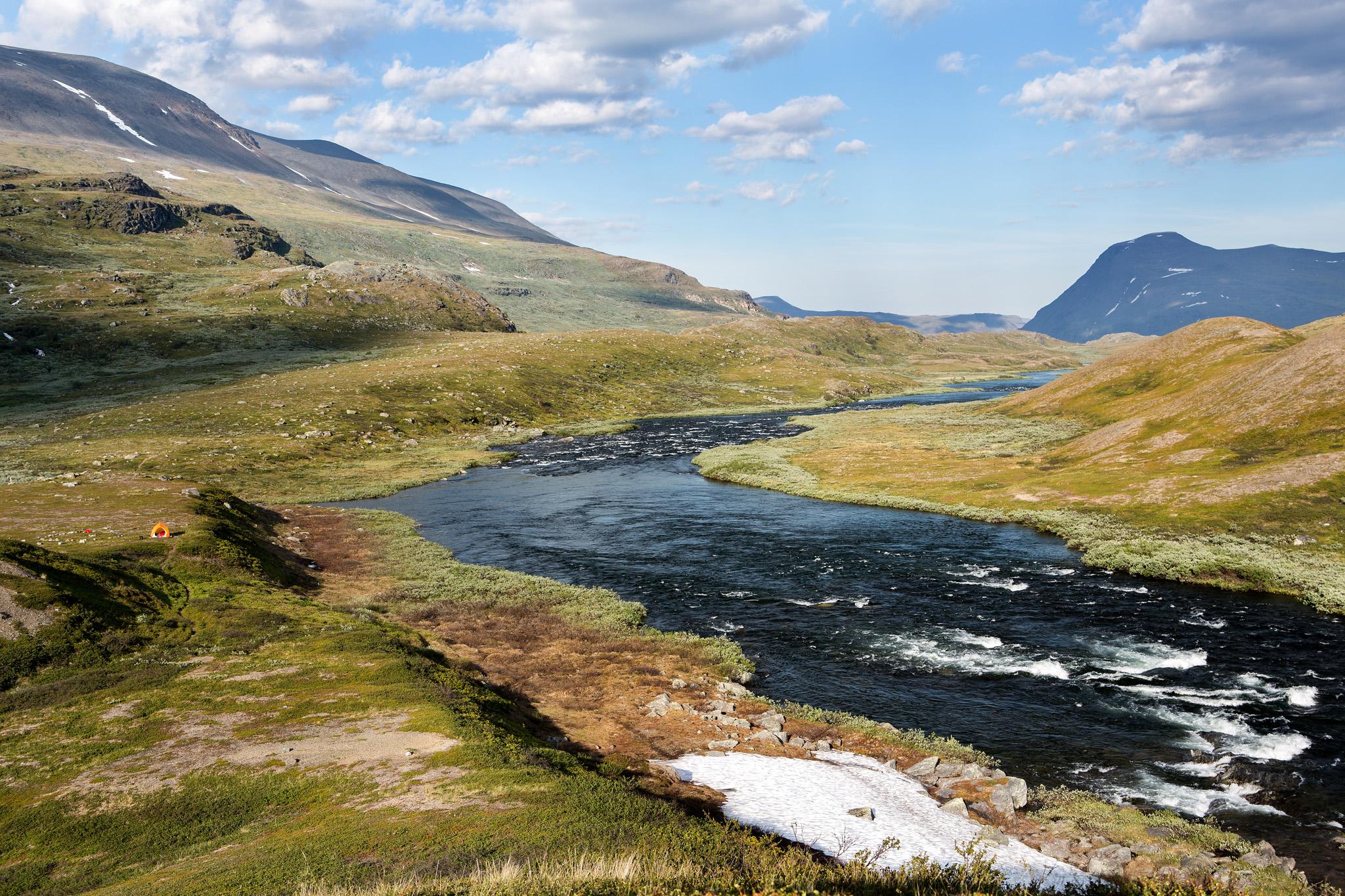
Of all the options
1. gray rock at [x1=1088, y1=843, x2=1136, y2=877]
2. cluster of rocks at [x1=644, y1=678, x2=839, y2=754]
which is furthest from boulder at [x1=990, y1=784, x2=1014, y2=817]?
cluster of rocks at [x1=644, y1=678, x2=839, y2=754]

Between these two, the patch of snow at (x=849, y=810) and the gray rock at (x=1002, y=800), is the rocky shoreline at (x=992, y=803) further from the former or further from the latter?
the patch of snow at (x=849, y=810)

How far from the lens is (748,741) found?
97.2 ft

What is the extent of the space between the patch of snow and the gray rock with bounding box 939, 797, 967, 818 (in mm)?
264

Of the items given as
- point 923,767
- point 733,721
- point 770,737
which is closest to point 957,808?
point 923,767

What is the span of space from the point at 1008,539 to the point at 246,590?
5662cm

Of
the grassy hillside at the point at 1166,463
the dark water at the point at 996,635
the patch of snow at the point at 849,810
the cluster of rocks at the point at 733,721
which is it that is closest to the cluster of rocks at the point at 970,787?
the patch of snow at the point at 849,810

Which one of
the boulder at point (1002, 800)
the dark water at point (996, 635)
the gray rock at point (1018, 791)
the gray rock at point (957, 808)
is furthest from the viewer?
the dark water at point (996, 635)

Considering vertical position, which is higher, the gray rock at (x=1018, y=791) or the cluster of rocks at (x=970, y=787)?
the gray rock at (x=1018, y=791)

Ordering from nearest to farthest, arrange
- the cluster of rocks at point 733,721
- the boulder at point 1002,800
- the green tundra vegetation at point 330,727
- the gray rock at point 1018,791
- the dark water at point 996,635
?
the green tundra vegetation at point 330,727, the boulder at point 1002,800, the gray rock at point 1018,791, the dark water at point 996,635, the cluster of rocks at point 733,721

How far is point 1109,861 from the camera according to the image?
2092cm

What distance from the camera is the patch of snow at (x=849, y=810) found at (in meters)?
20.8

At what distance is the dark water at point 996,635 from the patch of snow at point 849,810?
572 centimetres

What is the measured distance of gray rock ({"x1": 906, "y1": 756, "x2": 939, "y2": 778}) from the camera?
2691cm

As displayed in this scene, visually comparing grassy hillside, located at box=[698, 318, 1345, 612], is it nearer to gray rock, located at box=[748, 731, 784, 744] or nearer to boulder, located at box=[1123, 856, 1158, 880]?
boulder, located at box=[1123, 856, 1158, 880]
